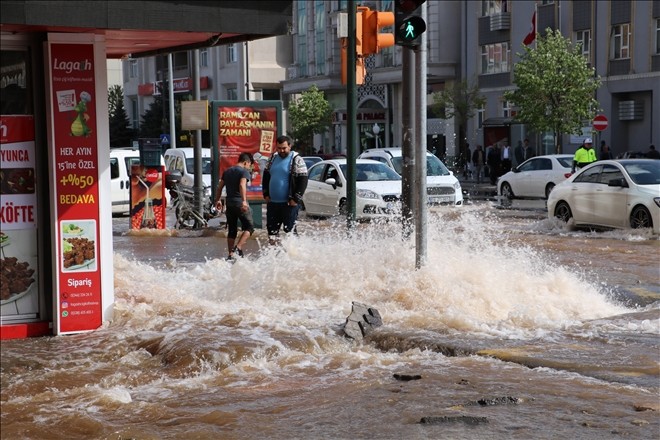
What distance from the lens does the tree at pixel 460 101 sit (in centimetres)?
5391

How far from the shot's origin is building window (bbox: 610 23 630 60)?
46469 mm

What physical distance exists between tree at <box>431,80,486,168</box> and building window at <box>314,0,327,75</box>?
50.3 feet

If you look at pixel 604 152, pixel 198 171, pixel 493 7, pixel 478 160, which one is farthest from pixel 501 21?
pixel 198 171

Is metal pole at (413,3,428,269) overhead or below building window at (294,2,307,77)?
below

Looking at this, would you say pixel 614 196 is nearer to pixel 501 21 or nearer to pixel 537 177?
pixel 537 177

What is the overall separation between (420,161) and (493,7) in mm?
45892

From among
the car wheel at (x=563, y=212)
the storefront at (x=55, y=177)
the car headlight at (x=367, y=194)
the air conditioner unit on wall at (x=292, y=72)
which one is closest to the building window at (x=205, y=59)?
the air conditioner unit on wall at (x=292, y=72)

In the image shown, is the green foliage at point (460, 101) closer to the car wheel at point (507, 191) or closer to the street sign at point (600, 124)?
the street sign at point (600, 124)

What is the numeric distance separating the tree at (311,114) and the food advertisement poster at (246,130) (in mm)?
44006

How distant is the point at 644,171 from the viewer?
20047 millimetres

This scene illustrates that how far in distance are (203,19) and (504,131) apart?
4797cm

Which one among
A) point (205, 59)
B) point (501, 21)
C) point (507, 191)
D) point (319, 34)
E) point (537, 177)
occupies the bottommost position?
point (507, 191)

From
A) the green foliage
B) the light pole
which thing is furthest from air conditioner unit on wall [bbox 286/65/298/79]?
the green foliage

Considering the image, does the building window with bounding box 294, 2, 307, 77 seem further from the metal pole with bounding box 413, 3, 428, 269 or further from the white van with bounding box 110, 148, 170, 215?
the metal pole with bounding box 413, 3, 428, 269
